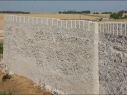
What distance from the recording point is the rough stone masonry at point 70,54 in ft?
43.9

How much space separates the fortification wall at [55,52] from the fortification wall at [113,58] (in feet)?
1.38

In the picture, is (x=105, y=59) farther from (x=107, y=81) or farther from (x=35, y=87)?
(x=35, y=87)

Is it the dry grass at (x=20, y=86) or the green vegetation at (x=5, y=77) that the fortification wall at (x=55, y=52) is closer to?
the dry grass at (x=20, y=86)

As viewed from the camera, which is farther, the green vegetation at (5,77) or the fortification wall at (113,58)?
the green vegetation at (5,77)

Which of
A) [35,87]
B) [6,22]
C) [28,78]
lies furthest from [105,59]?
[6,22]

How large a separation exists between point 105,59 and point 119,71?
114 centimetres

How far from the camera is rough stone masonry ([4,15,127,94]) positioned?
13.4 meters

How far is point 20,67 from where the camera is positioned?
22.2 meters

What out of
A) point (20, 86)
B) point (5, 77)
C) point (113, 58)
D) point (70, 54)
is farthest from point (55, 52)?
point (5, 77)

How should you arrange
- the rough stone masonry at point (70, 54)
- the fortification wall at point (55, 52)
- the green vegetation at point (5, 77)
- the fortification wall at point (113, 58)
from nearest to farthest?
the fortification wall at point (113, 58) → the rough stone masonry at point (70, 54) → the fortification wall at point (55, 52) → the green vegetation at point (5, 77)

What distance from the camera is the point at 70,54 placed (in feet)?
54.1

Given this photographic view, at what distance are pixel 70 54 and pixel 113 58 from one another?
3.39m

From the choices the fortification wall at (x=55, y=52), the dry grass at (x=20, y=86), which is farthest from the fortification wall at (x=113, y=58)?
the dry grass at (x=20, y=86)

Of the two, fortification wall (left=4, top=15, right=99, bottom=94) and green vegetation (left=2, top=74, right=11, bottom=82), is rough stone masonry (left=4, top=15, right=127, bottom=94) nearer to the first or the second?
fortification wall (left=4, top=15, right=99, bottom=94)
